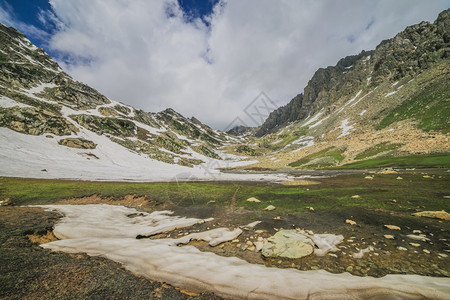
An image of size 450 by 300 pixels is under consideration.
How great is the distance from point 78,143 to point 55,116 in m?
24.6

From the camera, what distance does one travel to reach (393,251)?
8.18 meters

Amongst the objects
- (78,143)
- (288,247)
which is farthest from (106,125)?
(288,247)

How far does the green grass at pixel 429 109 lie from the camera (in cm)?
6031

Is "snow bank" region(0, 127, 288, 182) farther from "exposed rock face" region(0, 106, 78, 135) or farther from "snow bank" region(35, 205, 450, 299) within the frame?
"snow bank" region(35, 205, 450, 299)

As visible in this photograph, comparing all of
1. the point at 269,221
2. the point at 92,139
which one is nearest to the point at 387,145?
the point at 269,221

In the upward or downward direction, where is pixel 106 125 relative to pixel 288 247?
upward

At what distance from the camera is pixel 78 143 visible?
8875 cm

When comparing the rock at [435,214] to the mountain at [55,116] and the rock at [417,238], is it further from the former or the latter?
the mountain at [55,116]

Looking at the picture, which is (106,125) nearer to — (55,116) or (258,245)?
(55,116)

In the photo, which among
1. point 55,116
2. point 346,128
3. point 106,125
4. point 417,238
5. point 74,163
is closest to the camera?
point 417,238

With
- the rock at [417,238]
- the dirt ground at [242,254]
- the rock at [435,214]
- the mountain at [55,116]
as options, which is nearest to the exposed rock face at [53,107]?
the mountain at [55,116]

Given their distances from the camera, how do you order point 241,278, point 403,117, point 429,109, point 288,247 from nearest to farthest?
point 241,278, point 288,247, point 429,109, point 403,117

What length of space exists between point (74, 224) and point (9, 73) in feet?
556

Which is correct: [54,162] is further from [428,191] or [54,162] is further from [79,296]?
[428,191]
